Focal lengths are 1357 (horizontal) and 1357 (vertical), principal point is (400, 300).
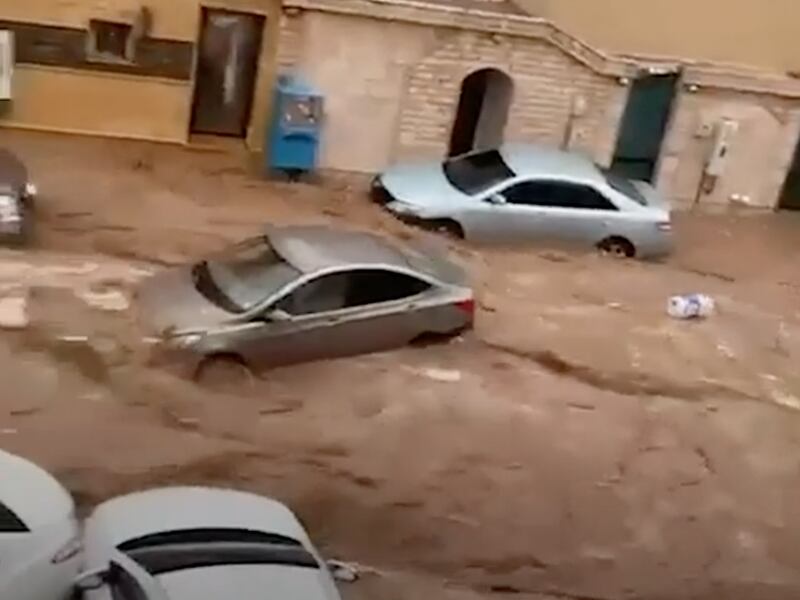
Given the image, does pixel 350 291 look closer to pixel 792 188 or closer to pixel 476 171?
pixel 476 171

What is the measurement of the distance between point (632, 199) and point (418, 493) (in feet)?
17.0

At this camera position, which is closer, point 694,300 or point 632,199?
point 694,300

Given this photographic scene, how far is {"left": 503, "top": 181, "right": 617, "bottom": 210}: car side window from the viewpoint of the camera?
13.0 metres

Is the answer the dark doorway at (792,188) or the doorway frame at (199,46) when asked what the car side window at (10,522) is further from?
the dark doorway at (792,188)

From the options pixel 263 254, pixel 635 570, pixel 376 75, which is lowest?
pixel 635 570

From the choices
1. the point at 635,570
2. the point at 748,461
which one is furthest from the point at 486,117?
the point at 635,570

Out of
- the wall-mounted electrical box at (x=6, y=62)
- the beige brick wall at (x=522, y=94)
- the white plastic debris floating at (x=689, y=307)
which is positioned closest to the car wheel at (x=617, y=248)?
the white plastic debris floating at (x=689, y=307)

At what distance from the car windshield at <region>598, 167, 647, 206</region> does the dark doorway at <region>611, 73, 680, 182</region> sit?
2.33 ft

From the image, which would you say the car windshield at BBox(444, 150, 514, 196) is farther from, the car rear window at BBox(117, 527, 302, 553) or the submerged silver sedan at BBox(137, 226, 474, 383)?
the car rear window at BBox(117, 527, 302, 553)

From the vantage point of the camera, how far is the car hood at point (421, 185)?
12.9 m

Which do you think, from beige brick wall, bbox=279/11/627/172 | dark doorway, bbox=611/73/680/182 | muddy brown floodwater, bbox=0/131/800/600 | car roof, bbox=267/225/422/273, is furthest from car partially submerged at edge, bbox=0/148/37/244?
dark doorway, bbox=611/73/680/182

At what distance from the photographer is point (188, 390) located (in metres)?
9.83

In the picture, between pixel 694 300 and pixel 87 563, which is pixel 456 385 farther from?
pixel 87 563

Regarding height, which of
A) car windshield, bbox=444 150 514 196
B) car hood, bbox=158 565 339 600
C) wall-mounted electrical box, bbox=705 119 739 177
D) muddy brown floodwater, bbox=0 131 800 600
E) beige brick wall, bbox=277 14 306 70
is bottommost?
muddy brown floodwater, bbox=0 131 800 600
